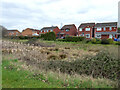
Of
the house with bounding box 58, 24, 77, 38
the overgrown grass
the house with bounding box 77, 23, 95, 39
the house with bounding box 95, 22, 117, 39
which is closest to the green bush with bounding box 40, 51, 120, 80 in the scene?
the overgrown grass

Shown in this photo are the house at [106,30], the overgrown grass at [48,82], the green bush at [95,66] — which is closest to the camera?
the overgrown grass at [48,82]

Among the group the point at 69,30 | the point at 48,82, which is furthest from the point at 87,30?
the point at 48,82

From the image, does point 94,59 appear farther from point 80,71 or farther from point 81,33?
point 81,33

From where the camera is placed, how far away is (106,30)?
145ft

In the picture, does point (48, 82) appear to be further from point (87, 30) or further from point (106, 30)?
point (87, 30)

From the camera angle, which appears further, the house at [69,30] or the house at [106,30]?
the house at [69,30]

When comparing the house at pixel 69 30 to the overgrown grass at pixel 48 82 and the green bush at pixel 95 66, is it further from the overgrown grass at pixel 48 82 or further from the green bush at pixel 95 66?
the overgrown grass at pixel 48 82

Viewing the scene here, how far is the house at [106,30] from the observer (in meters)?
42.0

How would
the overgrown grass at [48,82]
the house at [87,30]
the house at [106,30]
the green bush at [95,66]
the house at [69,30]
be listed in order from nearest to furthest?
the overgrown grass at [48,82] → the green bush at [95,66] → the house at [106,30] → the house at [87,30] → the house at [69,30]

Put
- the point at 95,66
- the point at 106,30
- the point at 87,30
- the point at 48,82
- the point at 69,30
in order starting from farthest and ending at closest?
the point at 69,30 < the point at 87,30 < the point at 106,30 < the point at 95,66 < the point at 48,82

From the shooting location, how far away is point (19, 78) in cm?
457

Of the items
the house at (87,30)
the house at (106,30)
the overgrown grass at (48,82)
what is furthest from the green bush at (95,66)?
the house at (87,30)

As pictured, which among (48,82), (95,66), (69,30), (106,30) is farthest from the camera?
(69,30)

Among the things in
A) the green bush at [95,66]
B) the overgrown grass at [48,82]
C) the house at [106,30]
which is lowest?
the overgrown grass at [48,82]
